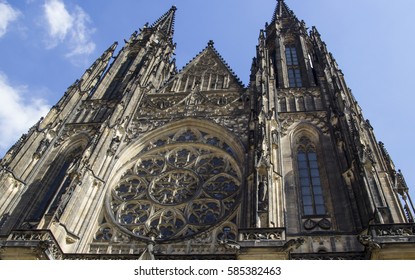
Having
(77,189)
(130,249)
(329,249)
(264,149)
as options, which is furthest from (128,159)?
(329,249)

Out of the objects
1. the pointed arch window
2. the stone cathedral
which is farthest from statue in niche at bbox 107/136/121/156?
the pointed arch window

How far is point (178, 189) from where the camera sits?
52.6 ft

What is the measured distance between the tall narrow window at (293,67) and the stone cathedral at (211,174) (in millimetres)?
102

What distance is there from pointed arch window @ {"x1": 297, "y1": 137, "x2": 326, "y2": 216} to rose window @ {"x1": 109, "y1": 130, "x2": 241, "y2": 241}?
2323 mm

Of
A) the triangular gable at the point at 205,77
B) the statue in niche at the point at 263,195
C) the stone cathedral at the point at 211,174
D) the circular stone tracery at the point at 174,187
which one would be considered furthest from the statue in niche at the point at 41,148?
the statue in niche at the point at 263,195

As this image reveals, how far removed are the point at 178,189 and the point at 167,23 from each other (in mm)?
22174

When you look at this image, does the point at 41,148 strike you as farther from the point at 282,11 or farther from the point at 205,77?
the point at 282,11

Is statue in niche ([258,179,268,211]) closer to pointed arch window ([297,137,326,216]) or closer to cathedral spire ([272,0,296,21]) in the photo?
pointed arch window ([297,137,326,216])

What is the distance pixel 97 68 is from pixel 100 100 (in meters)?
3.68

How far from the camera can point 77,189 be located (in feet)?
49.1

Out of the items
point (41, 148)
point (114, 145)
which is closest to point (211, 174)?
point (114, 145)

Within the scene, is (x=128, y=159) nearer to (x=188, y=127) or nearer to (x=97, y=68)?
(x=188, y=127)

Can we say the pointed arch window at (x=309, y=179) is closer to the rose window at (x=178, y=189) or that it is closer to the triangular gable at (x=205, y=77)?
the rose window at (x=178, y=189)
